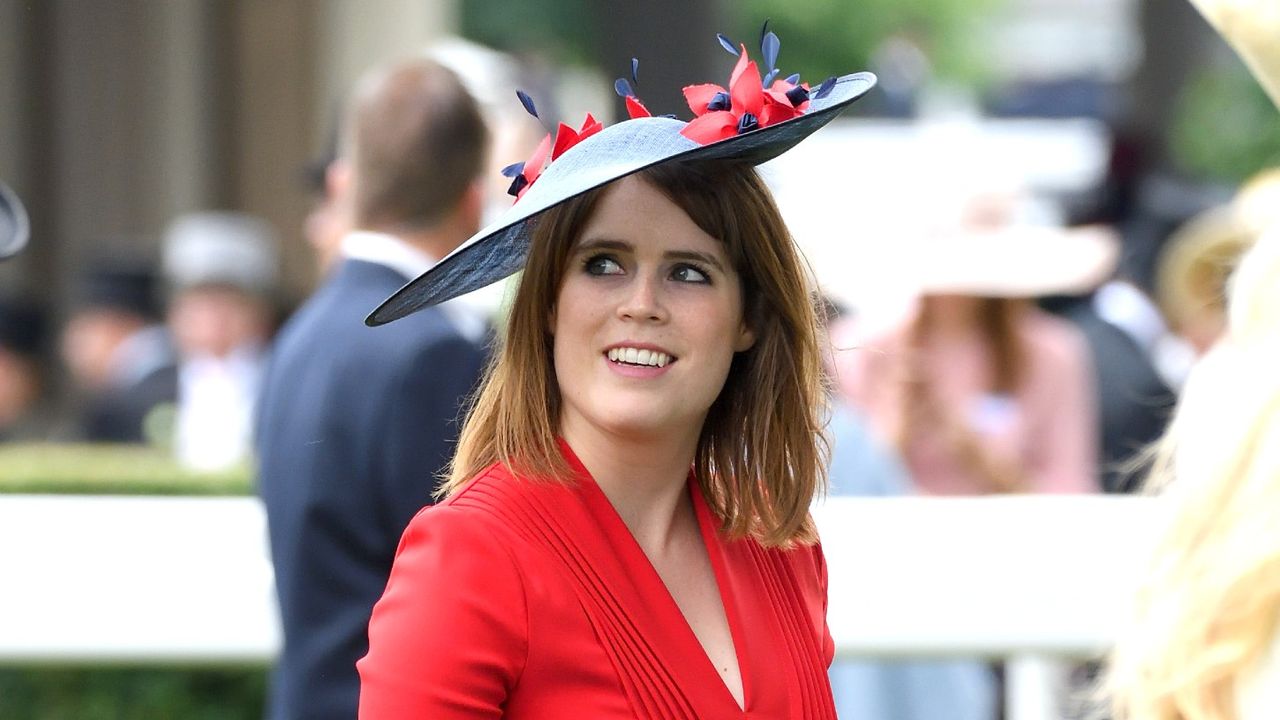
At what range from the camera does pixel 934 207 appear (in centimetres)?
600

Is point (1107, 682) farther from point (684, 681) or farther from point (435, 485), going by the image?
point (435, 485)

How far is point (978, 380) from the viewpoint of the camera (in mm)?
5512

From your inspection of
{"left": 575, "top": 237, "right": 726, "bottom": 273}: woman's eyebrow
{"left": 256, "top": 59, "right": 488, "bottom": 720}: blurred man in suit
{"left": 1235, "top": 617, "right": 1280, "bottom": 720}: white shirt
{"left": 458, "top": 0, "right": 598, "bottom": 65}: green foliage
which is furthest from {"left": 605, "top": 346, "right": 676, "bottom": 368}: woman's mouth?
{"left": 458, "top": 0, "right": 598, "bottom": 65}: green foliage

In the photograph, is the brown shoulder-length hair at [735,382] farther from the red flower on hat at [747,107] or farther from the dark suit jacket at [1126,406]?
the dark suit jacket at [1126,406]

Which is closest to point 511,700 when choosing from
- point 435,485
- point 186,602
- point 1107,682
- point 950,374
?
point 1107,682

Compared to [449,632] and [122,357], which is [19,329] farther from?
[449,632]

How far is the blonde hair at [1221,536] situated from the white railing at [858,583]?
1.56 meters

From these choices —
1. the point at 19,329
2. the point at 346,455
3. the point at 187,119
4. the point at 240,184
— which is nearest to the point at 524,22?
the point at 240,184

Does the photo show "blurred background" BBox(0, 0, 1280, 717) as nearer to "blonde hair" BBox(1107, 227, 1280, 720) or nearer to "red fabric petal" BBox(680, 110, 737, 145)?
"red fabric petal" BBox(680, 110, 737, 145)

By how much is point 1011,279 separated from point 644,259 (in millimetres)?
3771

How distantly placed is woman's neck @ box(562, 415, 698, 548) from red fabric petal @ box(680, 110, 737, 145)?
12.7 inches

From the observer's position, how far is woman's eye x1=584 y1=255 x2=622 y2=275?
196 centimetres

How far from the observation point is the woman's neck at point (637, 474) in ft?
6.47

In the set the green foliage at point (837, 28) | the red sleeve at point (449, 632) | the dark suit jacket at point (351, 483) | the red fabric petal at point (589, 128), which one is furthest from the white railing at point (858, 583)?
the green foliage at point (837, 28)
